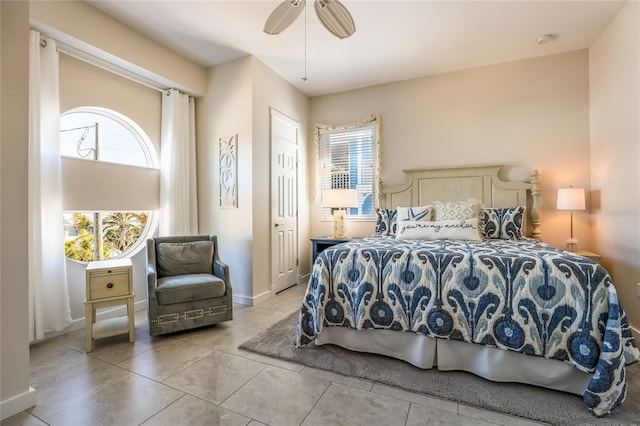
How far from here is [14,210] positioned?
5.32 ft

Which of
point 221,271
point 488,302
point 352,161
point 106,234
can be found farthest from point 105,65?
point 488,302

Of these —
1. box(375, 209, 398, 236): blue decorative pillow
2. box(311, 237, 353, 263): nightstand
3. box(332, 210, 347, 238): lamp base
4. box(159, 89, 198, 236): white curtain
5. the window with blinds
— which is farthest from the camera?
the window with blinds

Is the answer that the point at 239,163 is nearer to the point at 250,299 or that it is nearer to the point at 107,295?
the point at 250,299

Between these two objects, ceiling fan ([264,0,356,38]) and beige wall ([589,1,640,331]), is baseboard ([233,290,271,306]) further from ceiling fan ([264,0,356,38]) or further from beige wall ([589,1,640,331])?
beige wall ([589,1,640,331])

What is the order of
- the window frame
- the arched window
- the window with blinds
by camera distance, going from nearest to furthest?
the arched window < the window frame < the window with blinds

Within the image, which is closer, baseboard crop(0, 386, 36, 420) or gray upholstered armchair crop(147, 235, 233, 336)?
baseboard crop(0, 386, 36, 420)

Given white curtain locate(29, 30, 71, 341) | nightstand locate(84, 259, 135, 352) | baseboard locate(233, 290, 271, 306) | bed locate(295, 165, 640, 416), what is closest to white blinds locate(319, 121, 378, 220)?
baseboard locate(233, 290, 271, 306)

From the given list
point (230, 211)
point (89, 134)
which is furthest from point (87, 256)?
point (230, 211)

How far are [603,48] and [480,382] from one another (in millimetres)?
3534

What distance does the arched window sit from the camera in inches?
110

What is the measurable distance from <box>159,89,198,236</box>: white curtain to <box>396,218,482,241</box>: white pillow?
8.33 feet

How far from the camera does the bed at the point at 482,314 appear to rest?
1.63 m

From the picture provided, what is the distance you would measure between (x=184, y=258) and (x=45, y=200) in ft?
3.91

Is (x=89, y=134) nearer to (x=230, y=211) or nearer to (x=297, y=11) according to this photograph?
(x=230, y=211)
